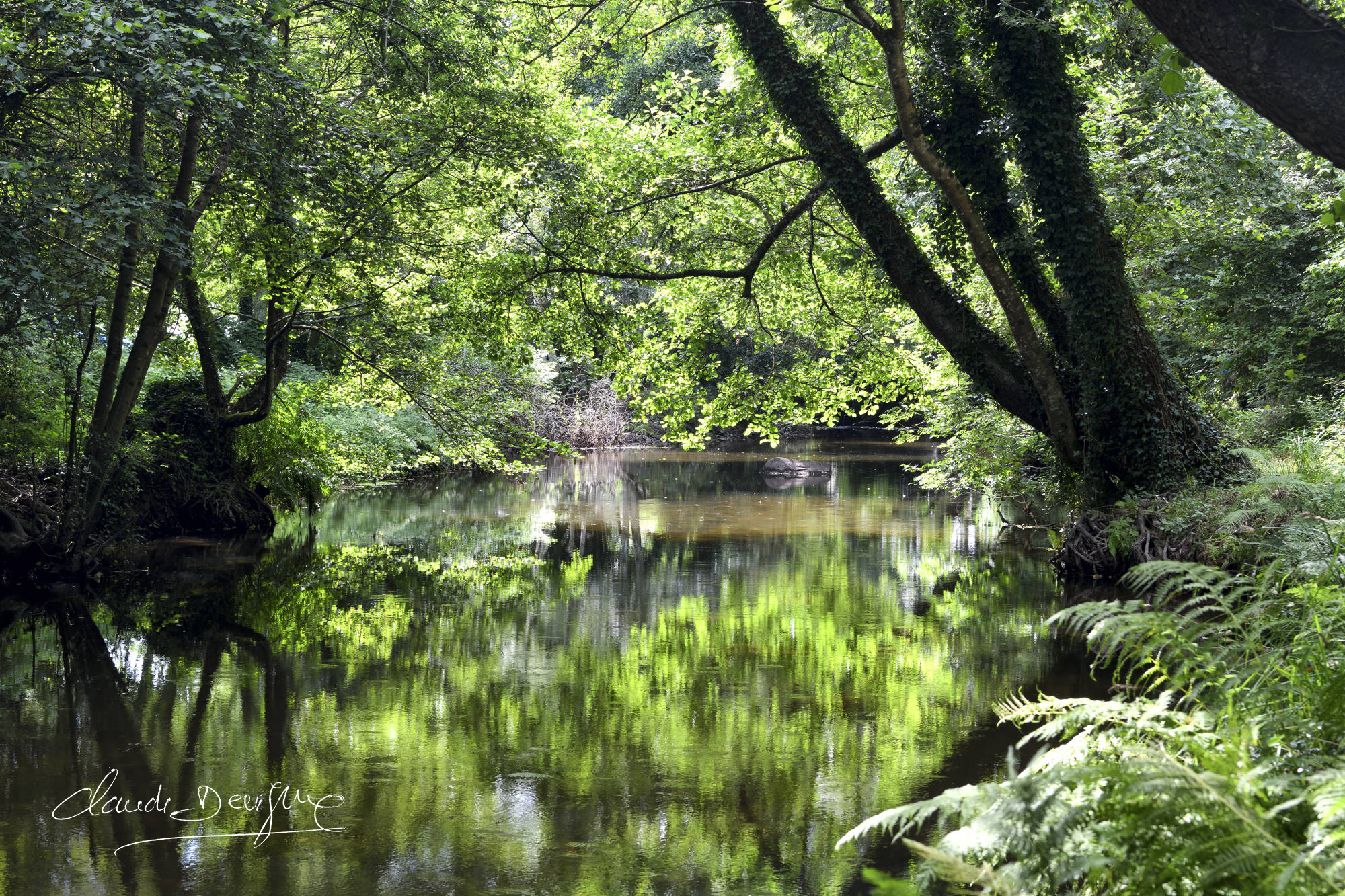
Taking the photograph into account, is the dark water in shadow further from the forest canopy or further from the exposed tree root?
the forest canopy

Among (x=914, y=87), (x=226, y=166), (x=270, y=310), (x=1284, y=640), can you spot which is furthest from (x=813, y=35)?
(x=1284, y=640)

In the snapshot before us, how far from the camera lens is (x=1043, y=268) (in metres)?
10.6

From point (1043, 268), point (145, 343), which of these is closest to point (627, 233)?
point (1043, 268)

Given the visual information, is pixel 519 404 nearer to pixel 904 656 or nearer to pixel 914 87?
pixel 914 87

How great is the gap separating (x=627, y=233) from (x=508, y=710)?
7.64 m

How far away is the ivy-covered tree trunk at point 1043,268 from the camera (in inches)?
367

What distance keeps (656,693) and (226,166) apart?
846 cm

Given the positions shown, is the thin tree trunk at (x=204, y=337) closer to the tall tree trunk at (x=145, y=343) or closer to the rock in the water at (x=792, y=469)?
the tall tree trunk at (x=145, y=343)

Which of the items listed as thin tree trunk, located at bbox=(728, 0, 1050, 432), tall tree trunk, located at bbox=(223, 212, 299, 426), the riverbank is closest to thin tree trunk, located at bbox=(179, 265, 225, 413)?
tall tree trunk, located at bbox=(223, 212, 299, 426)

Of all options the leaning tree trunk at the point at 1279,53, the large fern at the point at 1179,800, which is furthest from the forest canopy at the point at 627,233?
the large fern at the point at 1179,800

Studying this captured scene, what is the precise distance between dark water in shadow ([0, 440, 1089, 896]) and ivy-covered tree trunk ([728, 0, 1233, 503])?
1921 mm
